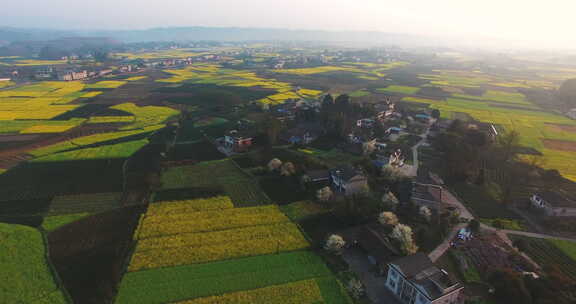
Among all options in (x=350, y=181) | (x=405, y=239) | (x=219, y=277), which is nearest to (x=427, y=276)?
(x=405, y=239)

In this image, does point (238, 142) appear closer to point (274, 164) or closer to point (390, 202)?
point (274, 164)

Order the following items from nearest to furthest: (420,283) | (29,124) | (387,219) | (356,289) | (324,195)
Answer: (420,283) < (356,289) < (387,219) < (324,195) < (29,124)

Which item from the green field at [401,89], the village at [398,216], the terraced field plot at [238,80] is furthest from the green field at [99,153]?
the green field at [401,89]

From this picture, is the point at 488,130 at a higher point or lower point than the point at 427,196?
higher

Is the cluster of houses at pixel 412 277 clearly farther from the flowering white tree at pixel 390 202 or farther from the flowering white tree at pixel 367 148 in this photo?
the flowering white tree at pixel 367 148

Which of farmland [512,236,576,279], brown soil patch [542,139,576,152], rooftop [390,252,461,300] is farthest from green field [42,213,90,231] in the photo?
brown soil patch [542,139,576,152]

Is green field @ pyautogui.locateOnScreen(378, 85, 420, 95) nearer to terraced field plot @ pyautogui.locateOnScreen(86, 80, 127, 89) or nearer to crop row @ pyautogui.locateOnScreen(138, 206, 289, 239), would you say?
crop row @ pyautogui.locateOnScreen(138, 206, 289, 239)
